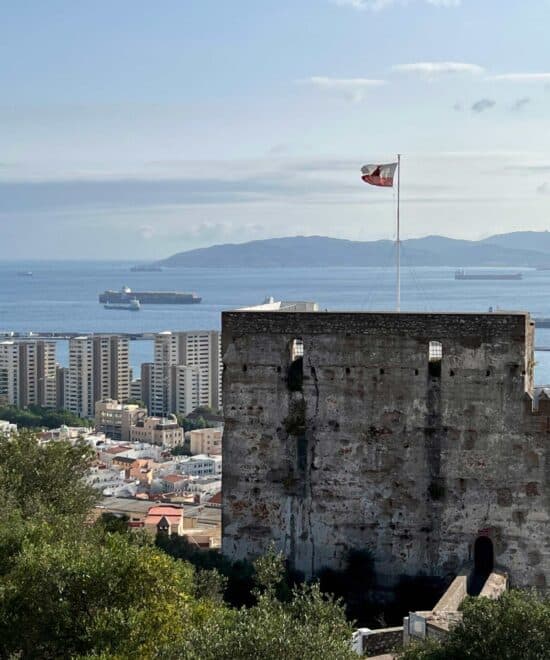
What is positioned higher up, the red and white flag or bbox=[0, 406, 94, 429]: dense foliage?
the red and white flag

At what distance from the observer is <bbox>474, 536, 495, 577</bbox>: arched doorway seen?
2388 centimetres

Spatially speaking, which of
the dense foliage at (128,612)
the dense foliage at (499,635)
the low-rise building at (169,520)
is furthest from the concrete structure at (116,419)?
the dense foliage at (499,635)

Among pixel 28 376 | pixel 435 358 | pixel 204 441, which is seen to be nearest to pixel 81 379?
pixel 28 376

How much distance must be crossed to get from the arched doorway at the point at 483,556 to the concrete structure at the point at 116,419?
328 ft

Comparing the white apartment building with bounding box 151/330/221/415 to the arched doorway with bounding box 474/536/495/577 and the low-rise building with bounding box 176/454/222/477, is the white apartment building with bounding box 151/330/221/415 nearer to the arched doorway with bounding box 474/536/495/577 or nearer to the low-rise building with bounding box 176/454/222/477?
the low-rise building with bounding box 176/454/222/477

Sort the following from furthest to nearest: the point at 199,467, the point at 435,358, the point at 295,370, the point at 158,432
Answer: the point at 158,432 < the point at 199,467 < the point at 295,370 < the point at 435,358

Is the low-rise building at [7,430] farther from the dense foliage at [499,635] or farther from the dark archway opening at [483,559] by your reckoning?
the dense foliage at [499,635]

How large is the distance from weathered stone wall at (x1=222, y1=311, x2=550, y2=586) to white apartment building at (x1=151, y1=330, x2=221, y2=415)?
353 ft

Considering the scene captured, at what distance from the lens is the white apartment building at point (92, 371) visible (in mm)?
137875

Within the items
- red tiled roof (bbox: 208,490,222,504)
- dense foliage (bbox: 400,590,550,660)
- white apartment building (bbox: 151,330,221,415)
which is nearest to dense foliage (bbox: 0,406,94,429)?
white apartment building (bbox: 151,330,221,415)

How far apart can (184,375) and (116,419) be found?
12693mm

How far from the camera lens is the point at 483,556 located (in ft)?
78.8

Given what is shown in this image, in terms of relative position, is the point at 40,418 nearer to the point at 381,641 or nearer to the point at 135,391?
the point at 135,391

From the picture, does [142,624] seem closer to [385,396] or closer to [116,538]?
[116,538]
